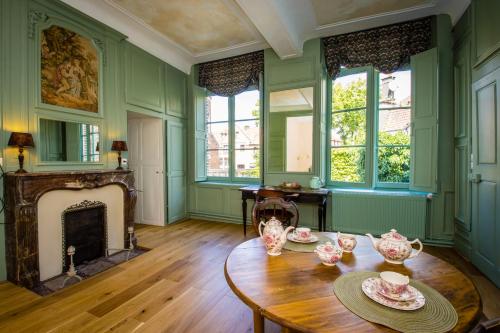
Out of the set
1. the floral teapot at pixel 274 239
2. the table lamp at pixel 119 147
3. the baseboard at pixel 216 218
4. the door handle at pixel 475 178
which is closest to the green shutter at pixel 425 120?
the door handle at pixel 475 178

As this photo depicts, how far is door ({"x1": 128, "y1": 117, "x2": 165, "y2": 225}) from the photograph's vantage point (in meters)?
4.30

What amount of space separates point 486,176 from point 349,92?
2132mm

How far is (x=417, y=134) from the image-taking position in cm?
326

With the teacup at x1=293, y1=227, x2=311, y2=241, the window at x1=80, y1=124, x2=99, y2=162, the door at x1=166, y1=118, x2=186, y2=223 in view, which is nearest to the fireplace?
the window at x1=80, y1=124, x2=99, y2=162

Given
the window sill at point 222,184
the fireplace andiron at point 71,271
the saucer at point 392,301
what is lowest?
the fireplace andiron at point 71,271

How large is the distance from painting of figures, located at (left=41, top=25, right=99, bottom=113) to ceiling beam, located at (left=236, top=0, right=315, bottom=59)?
6.67ft

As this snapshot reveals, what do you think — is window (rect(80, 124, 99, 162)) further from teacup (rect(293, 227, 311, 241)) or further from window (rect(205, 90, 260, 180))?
teacup (rect(293, 227, 311, 241))

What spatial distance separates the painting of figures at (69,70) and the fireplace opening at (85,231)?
4.08 ft

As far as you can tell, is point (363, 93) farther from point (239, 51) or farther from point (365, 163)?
point (239, 51)

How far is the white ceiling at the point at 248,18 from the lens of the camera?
297 centimetres

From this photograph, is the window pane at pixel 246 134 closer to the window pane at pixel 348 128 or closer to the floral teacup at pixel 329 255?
the window pane at pixel 348 128

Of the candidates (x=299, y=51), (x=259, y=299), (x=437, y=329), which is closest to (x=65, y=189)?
(x=259, y=299)

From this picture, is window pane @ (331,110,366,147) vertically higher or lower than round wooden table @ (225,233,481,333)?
higher

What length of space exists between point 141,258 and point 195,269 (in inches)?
31.7
